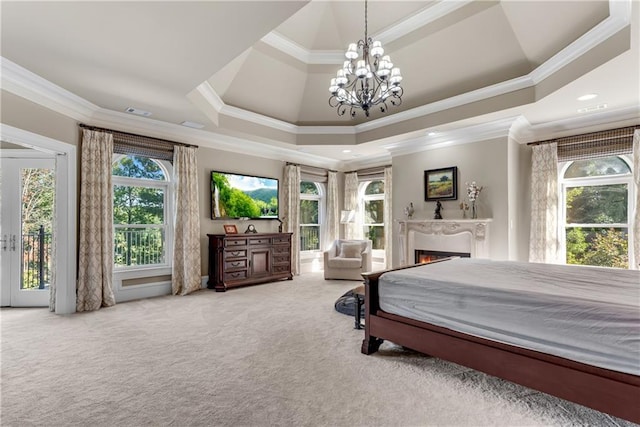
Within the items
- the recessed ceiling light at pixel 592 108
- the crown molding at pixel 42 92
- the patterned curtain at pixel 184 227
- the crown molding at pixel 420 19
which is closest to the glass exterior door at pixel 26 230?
the crown molding at pixel 42 92

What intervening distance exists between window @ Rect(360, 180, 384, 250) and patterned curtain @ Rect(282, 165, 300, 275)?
1.86 m

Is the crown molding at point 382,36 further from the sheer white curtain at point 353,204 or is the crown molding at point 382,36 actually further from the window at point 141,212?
the sheer white curtain at point 353,204

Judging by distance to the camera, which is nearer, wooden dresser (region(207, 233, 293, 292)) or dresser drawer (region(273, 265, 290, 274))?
wooden dresser (region(207, 233, 293, 292))

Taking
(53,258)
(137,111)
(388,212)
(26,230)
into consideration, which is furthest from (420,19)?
(26,230)

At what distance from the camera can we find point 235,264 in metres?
Answer: 5.54

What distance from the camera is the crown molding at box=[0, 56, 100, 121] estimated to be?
316 cm

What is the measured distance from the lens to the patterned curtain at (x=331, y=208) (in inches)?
304

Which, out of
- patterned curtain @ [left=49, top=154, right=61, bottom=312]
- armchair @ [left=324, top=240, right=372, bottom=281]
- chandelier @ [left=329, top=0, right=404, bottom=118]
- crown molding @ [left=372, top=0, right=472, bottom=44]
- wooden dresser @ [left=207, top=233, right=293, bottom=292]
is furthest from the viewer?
armchair @ [left=324, top=240, right=372, bottom=281]

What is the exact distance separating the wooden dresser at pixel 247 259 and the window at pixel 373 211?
2.30 metres

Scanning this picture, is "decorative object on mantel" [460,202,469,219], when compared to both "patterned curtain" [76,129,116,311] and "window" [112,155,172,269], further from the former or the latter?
"patterned curtain" [76,129,116,311]

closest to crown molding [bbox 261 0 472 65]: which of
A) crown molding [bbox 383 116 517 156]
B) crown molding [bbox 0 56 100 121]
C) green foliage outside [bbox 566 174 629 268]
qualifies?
crown molding [bbox 383 116 517 156]

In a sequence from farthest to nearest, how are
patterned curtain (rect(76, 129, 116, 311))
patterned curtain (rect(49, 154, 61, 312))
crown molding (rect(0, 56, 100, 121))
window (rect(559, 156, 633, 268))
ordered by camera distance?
window (rect(559, 156, 633, 268)) < patterned curtain (rect(76, 129, 116, 311)) < patterned curtain (rect(49, 154, 61, 312)) < crown molding (rect(0, 56, 100, 121))

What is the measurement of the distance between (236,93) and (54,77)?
2.33 meters

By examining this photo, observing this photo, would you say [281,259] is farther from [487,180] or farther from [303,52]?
[487,180]
